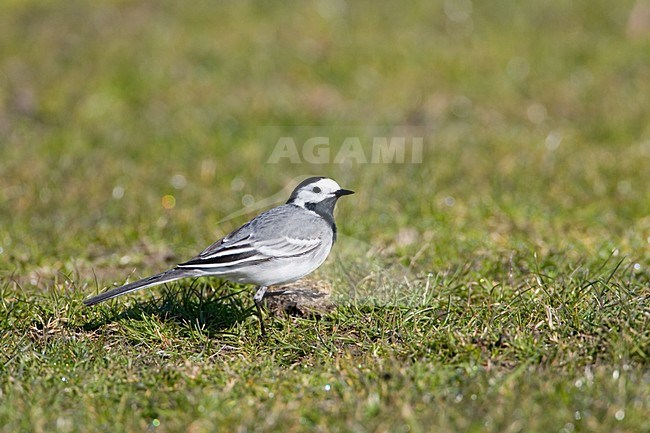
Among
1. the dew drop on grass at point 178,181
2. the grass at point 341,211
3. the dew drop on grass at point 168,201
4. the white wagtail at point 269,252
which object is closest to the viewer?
the grass at point 341,211

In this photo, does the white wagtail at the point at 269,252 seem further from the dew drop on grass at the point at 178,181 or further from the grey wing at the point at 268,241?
the dew drop on grass at the point at 178,181

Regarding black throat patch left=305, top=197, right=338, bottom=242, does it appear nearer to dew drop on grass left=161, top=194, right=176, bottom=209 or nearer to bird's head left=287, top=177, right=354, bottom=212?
bird's head left=287, top=177, right=354, bottom=212

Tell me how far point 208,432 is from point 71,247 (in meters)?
3.61

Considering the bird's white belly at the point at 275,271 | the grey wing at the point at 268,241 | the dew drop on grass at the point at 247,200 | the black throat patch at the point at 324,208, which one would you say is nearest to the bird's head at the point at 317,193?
the black throat patch at the point at 324,208

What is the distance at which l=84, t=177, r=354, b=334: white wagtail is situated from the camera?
4.93 m

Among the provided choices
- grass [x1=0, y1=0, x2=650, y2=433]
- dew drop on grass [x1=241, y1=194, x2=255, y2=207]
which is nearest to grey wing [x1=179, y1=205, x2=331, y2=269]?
grass [x1=0, y1=0, x2=650, y2=433]

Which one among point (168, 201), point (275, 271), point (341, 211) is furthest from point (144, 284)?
point (168, 201)

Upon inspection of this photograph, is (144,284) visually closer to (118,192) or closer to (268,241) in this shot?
(268,241)

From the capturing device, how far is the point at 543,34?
12266 mm

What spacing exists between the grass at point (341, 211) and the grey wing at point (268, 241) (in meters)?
0.44

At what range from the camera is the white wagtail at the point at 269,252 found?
4926mm

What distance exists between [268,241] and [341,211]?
2426 mm

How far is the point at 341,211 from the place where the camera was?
7.58m

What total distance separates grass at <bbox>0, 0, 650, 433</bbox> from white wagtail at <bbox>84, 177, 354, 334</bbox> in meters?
0.34
